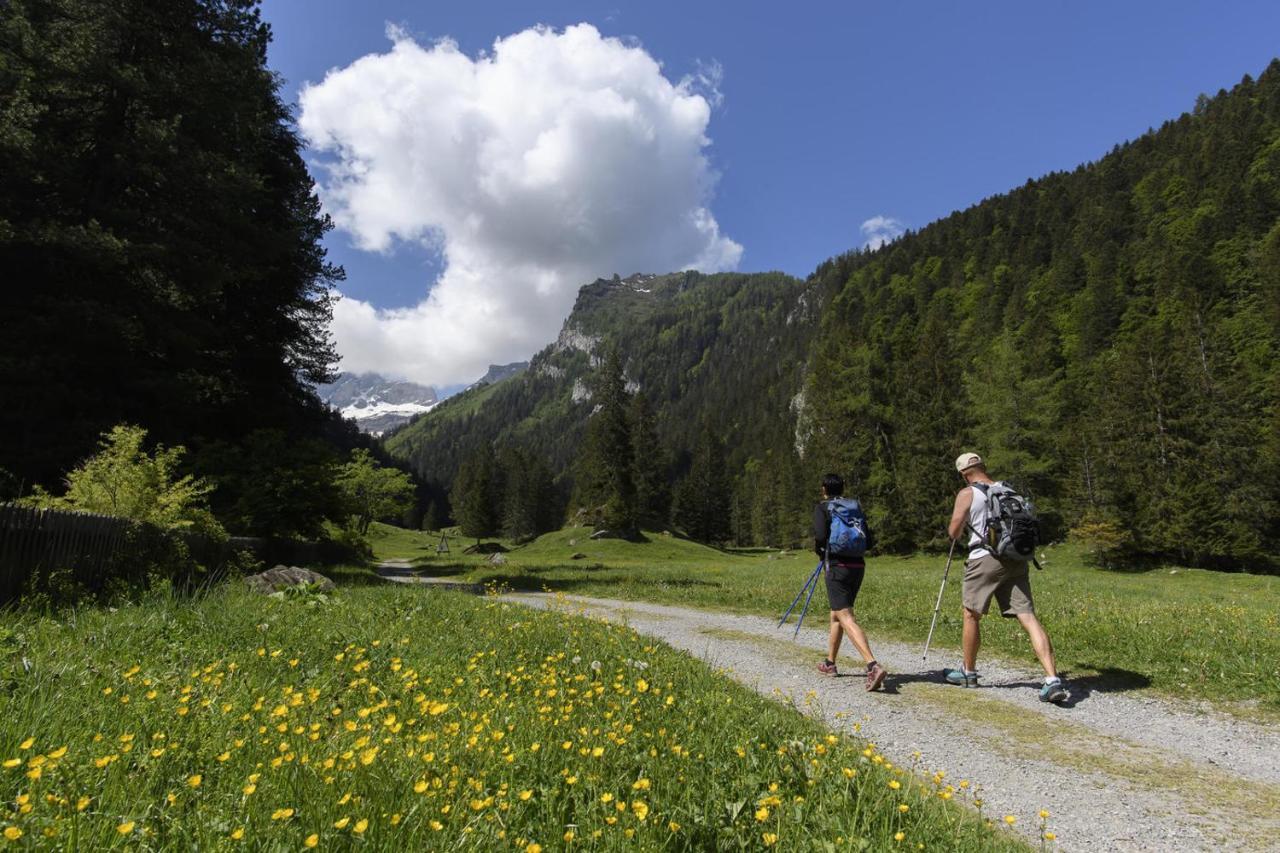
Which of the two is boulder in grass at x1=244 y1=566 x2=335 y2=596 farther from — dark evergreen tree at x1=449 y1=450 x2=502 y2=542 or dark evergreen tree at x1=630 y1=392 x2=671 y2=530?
dark evergreen tree at x1=449 y1=450 x2=502 y2=542

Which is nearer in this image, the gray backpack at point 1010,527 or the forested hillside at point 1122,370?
the gray backpack at point 1010,527

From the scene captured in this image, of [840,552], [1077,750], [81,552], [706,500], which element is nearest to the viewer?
[1077,750]

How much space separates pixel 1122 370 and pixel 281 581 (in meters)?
52.4

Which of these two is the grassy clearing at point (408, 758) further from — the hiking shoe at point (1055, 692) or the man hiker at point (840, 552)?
the hiking shoe at point (1055, 692)

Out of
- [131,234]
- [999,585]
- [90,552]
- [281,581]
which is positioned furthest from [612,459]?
[999,585]

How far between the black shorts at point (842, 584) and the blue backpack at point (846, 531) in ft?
0.62

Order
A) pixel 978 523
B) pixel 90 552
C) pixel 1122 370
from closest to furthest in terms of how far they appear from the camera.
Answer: pixel 978 523, pixel 90 552, pixel 1122 370

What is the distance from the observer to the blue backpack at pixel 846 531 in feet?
25.1

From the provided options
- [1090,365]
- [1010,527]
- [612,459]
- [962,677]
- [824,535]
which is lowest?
[962,677]

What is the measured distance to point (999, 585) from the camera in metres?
7.16

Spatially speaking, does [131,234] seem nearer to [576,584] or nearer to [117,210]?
[117,210]

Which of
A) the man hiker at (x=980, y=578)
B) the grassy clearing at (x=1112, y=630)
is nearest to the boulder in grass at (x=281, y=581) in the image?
the grassy clearing at (x=1112, y=630)

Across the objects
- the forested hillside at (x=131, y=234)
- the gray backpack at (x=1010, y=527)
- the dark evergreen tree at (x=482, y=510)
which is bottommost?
the dark evergreen tree at (x=482, y=510)

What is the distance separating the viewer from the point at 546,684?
545 centimetres
